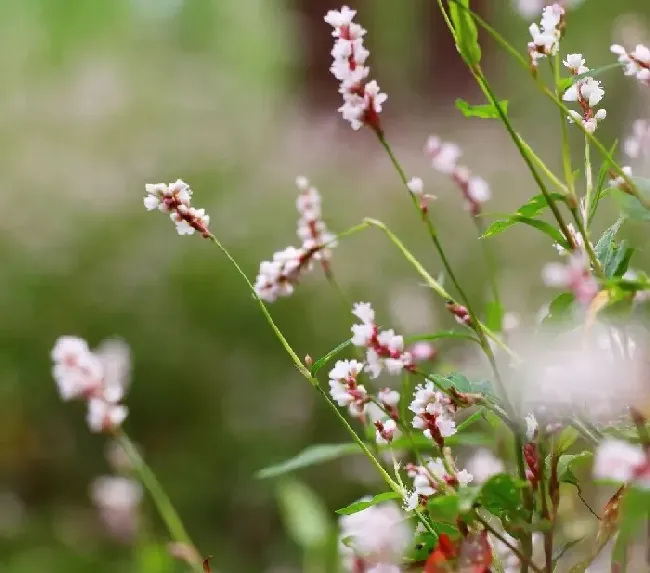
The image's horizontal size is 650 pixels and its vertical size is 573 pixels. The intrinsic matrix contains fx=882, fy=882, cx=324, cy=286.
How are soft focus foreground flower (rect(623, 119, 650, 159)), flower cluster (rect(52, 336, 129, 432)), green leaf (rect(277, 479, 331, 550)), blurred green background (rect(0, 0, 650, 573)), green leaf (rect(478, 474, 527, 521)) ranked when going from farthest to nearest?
1. blurred green background (rect(0, 0, 650, 573))
2. green leaf (rect(277, 479, 331, 550))
3. flower cluster (rect(52, 336, 129, 432))
4. soft focus foreground flower (rect(623, 119, 650, 159))
5. green leaf (rect(478, 474, 527, 521))

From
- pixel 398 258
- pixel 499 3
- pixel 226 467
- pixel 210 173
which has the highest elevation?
pixel 499 3

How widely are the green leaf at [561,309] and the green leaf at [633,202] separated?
0.15 feet

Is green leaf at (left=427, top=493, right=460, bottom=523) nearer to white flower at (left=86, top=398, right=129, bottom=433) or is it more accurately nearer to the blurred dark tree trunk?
white flower at (left=86, top=398, right=129, bottom=433)

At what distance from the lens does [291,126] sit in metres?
3.09

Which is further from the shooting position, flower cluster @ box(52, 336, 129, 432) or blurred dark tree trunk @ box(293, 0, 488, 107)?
blurred dark tree trunk @ box(293, 0, 488, 107)

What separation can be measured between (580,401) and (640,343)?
6cm

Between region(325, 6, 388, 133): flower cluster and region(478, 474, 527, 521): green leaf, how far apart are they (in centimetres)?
17

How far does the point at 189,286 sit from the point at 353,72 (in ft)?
5.53

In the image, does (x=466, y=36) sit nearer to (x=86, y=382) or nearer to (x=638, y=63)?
(x=638, y=63)

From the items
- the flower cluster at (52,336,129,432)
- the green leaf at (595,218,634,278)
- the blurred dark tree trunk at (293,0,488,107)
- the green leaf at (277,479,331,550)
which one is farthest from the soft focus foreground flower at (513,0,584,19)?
the blurred dark tree trunk at (293,0,488,107)

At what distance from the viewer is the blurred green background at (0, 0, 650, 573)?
187 centimetres

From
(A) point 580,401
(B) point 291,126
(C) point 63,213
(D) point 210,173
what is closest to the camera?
(A) point 580,401

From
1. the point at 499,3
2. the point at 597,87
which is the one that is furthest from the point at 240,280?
the point at 499,3

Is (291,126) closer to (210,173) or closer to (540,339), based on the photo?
(210,173)
